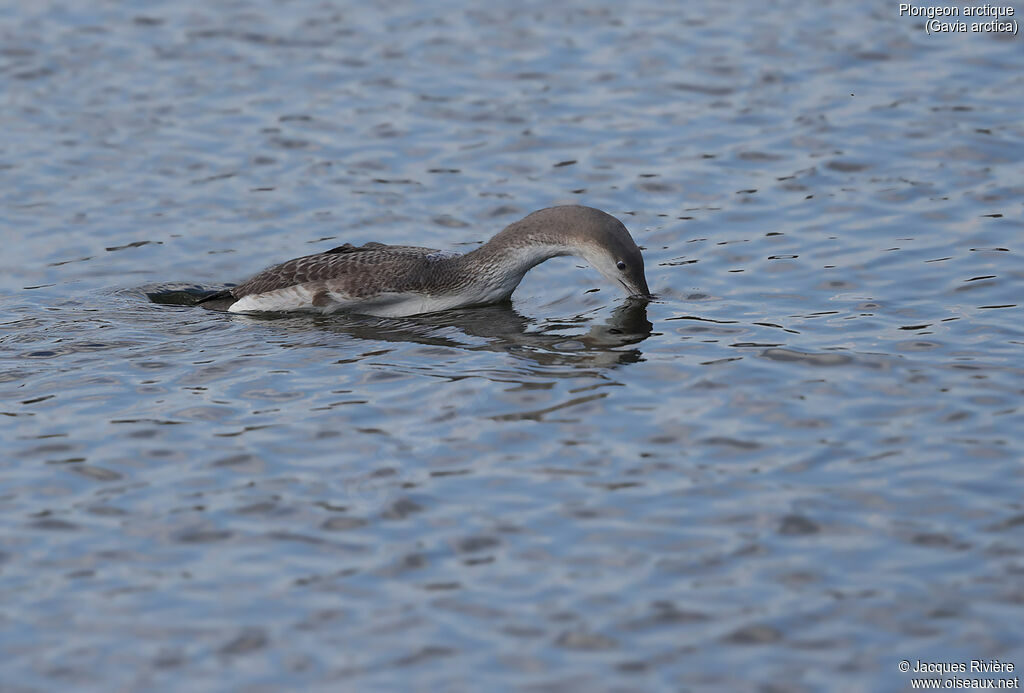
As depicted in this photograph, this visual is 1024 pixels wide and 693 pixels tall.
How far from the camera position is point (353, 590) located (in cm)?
738

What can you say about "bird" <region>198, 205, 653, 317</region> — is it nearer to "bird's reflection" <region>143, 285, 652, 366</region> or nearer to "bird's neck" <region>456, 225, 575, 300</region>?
"bird's neck" <region>456, 225, 575, 300</region>

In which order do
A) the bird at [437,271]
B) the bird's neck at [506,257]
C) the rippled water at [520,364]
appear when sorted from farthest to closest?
the bird's neck at [506,257], the bird at [437,271], the rippled water at [520,364]

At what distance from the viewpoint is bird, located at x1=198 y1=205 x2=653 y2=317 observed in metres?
11.6

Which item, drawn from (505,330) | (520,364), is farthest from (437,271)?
(520,364)

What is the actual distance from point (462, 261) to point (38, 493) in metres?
4.43

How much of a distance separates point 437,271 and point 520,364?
1602 mm

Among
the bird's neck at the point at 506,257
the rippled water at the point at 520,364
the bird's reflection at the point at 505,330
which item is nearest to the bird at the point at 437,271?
the bird's neck at the point at 506,257

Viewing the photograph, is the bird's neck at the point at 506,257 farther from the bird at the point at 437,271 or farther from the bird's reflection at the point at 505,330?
the bird's reflection at the point at 505,330

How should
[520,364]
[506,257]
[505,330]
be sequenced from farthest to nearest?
1. [506,257]
2. [505,330]
3. [520,364]

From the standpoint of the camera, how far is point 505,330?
1151 centimetres

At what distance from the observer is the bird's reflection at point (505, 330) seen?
1090 cm

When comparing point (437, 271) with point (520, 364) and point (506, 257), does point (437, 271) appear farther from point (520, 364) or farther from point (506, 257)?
point (520, 364)

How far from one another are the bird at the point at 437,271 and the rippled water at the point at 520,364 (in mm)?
255

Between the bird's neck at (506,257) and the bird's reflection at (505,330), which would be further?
the bird's neck at (506,257)
